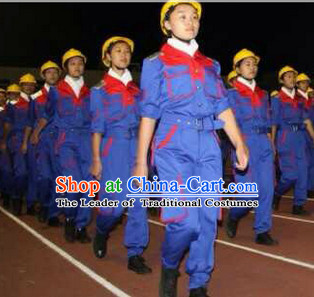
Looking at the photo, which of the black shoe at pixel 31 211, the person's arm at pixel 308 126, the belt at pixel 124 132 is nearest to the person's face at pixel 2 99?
the black shoe at pixel 31 211

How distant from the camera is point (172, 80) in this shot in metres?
4.12

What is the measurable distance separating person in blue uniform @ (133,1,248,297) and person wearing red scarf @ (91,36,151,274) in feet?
4.51

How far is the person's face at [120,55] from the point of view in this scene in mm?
5945

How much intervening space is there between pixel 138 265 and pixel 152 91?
193cm

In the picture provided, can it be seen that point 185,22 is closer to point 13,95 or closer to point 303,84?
point 303,84

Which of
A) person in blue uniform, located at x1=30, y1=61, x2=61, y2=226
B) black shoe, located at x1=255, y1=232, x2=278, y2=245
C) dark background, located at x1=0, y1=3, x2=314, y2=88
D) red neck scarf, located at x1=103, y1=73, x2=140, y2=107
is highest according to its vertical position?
dark background, located at x1=0, y1=3, x2=314, y2=88

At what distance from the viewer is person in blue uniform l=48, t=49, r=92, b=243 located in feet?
22.8

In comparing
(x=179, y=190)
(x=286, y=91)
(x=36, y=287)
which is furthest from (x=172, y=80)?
(x=286, y=91)

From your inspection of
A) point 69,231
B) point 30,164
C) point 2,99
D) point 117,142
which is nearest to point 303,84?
point 30,164

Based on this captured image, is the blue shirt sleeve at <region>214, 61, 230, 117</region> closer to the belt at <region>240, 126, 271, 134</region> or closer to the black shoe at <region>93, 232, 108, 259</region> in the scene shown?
the black shoe at <region>93, 232, 108, 259</region>

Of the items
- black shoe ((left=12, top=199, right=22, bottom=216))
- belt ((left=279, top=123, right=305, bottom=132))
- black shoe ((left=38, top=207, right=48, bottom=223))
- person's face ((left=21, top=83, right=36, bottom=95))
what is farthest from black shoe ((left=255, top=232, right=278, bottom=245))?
person's face ((left=21, top=83, right=36, bottom=95))

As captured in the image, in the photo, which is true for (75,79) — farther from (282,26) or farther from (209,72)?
(282,26)

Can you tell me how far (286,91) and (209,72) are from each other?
481cm

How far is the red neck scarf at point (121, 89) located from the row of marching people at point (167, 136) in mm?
11
